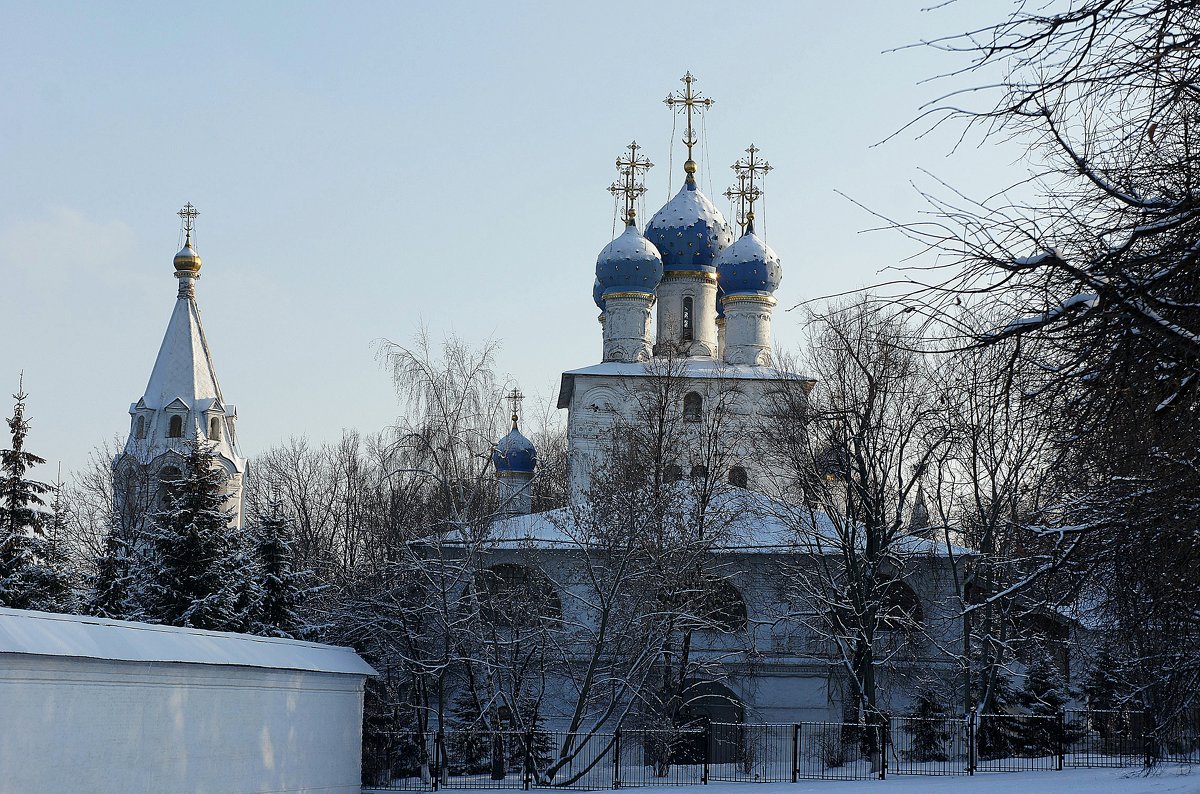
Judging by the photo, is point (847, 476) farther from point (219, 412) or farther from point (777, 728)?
point (219, 412)

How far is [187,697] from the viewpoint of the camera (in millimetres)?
13898

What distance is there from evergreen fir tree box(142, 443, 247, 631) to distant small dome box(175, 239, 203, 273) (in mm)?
19311

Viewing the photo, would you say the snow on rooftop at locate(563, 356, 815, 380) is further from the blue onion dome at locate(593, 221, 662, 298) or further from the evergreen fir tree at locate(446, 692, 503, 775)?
the evergreen fir tree at locate(446, 692, 503, 775)

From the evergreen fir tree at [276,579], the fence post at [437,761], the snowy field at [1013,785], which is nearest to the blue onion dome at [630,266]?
the evergreen fir tree at [276,579]

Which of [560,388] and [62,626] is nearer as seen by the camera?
[62,626]

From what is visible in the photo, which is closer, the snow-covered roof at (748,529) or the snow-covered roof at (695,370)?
the snow-covered roof at (748,529)

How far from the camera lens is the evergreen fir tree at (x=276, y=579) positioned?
2472 centimetres

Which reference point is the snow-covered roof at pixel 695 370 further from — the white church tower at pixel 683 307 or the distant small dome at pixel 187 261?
the distant small dome at pixel 187 261

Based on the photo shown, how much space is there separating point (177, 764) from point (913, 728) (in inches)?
543

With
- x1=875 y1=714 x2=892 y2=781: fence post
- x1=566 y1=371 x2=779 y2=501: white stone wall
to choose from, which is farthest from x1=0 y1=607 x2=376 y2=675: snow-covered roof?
x1=566 y1=371 x2=779 y2=501: white stone wall

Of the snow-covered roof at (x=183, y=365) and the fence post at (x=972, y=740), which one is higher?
the snow-covered roof at (x=183, y=365)

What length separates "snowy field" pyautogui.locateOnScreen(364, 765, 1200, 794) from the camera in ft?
53.1

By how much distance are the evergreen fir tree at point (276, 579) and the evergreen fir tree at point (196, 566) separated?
3.05 feet

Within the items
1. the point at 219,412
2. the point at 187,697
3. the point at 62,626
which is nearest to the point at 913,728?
the point at 187,697
